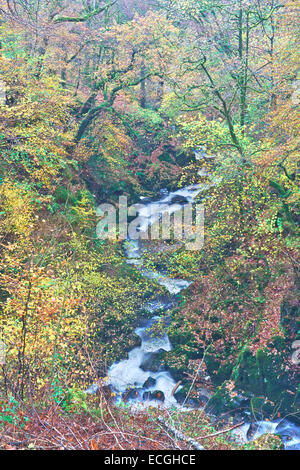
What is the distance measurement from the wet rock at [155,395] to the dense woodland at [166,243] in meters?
0.80

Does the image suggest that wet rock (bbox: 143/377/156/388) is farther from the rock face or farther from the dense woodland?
the rock face

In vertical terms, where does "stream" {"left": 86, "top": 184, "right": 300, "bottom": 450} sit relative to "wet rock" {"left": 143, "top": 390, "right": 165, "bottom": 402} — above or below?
above

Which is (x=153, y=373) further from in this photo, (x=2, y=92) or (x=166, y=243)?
(x=2, y=92)

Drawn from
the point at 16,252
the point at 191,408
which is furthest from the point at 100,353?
the point at 16,252

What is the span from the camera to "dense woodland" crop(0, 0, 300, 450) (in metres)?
9.08

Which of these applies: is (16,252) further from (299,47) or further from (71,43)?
(299,47)

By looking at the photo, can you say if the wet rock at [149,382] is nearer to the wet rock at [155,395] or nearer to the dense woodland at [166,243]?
the wet rock at [155,395]

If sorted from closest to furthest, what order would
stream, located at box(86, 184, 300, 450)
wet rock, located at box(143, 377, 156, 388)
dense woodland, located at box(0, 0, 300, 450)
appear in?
stream, located at box(86, 184, 300, 450), dense woodland, located at box(0, 0, 300, 450), wet rock, located at box(143, 377, 156, 388)

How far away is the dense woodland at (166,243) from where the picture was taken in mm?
9078

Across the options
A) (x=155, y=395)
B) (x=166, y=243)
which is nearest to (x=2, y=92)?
(x=166, y=243)

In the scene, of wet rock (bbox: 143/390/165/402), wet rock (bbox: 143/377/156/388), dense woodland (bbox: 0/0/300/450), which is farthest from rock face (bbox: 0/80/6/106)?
Answer: wet rock (bbox: 143/390/165/402)

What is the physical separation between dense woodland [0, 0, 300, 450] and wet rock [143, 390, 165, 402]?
80cm

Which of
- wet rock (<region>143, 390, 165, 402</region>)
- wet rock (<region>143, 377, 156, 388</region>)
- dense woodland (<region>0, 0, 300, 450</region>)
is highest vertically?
dense woodland (<region>0, 0, 300, 450</region>)

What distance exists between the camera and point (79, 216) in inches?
560
